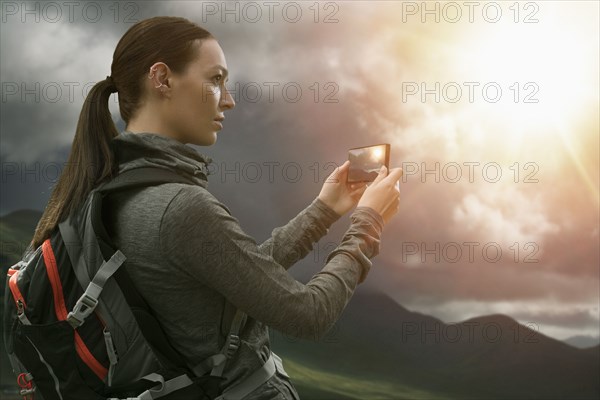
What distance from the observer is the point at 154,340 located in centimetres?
124

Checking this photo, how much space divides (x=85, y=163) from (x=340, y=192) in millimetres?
604

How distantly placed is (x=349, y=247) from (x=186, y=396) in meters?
0.38

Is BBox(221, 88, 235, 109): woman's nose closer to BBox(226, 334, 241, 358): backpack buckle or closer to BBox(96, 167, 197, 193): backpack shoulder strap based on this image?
BBox(96, 167, 197, 193): backpack shoulder strap

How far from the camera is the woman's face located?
142 cm

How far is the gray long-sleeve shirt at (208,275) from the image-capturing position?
1.24 meters

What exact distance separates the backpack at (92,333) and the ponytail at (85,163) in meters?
0.08

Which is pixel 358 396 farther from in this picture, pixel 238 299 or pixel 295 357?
pixel 238 299

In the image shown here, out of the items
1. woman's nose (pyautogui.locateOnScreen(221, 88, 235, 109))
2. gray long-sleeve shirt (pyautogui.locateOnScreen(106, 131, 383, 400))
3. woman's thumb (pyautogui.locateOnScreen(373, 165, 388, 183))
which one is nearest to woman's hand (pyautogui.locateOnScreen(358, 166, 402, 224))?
woman's thumb (pyautogui.locateOnScreen(373, 165, 388, 183))

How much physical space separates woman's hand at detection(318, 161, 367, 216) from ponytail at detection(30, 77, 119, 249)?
1.67ft

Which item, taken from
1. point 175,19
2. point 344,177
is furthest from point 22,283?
point 344,177

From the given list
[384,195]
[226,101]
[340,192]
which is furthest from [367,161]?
[226,101]

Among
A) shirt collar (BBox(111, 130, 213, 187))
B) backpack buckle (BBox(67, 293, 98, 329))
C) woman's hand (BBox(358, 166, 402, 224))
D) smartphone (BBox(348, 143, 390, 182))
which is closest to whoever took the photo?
backpack buckle (BBox(67, 293, 98, 329))

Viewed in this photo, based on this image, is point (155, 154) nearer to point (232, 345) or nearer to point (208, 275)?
point (208, 275)

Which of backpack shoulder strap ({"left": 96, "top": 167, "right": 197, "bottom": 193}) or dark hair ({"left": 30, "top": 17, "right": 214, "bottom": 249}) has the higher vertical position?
Answer: dark hair ({"left": 30, "top": 17, "right": 214, "bottom": 249})
